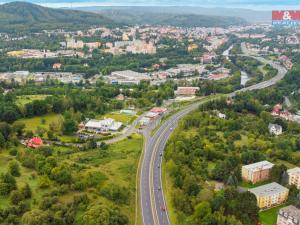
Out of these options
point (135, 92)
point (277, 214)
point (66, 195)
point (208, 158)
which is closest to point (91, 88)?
point (135, 92)

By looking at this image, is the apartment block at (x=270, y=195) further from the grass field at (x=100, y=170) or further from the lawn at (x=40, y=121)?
the lawn at (x=40, y=121)

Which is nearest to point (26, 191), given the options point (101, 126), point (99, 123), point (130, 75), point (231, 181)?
point (231, 181)

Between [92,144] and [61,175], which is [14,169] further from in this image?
[92,144]

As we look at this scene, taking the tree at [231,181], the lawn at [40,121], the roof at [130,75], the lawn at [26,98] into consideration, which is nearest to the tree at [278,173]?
the tree at [231,181]

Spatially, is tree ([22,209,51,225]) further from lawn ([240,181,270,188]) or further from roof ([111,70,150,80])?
roof ([111,70,150,80])

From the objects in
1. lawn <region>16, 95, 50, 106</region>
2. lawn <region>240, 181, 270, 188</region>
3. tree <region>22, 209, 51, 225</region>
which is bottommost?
lawn <region>240, 181, 270, 188</region>

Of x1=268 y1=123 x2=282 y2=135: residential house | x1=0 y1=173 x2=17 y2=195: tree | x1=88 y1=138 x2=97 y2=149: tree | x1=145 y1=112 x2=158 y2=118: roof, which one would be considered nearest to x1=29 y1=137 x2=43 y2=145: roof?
x1=88 y1=138 x2=97 y2=149: tree
